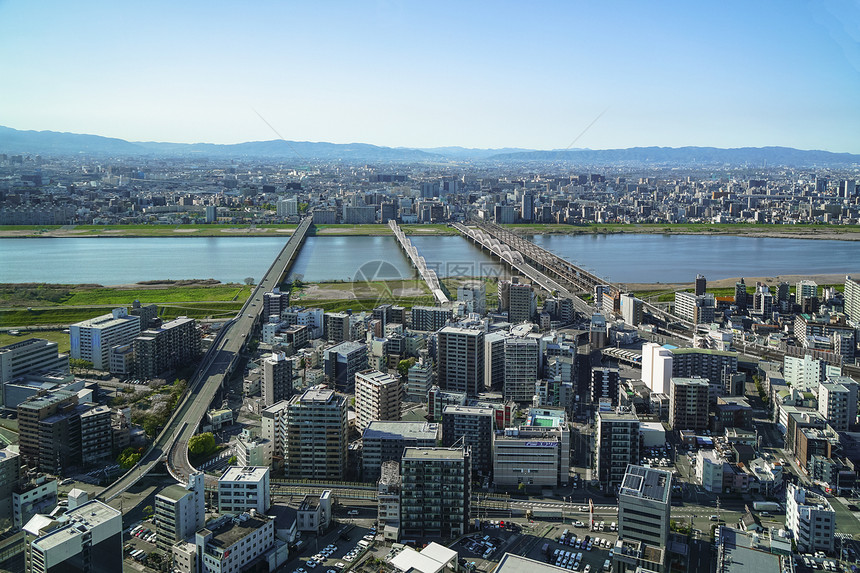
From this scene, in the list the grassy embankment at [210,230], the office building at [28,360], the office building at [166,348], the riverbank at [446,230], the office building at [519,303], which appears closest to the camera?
the office building at [28,360]

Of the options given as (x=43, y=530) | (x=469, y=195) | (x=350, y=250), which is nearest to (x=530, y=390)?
(x=43, y=530)

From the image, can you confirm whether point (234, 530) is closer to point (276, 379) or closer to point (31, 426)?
point (31, 426)

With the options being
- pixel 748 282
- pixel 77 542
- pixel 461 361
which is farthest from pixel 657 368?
pixel 748 282

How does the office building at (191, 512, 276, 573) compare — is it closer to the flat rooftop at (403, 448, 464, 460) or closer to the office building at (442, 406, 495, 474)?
the flat rooftop at (403, 448, 464, 460)

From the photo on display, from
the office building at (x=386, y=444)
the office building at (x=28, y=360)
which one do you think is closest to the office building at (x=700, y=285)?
the office building at (x=386, y=444)

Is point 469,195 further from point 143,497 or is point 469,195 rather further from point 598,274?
point 143,497

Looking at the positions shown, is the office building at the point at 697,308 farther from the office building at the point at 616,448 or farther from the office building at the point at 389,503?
the office building at the point at 389,503

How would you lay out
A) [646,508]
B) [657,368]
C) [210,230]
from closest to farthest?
[646,508] < [657,368] < [210,230]
